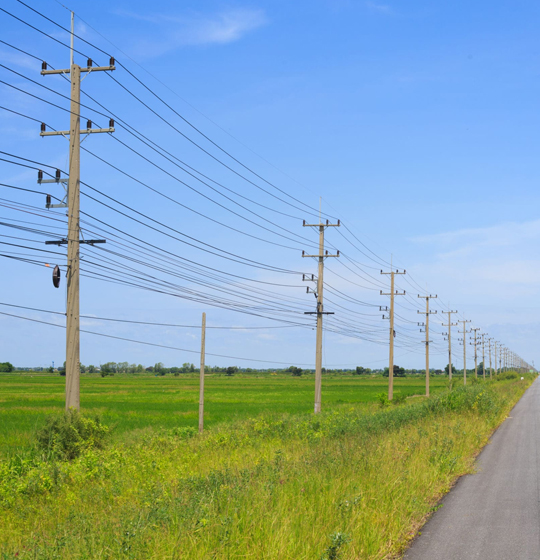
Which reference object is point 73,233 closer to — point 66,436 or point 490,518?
point 66,436

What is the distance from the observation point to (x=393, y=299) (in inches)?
2222

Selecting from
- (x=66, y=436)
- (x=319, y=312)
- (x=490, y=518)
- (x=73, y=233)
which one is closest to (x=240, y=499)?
(x=490, y=518)

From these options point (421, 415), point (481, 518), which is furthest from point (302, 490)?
point (421, 415)

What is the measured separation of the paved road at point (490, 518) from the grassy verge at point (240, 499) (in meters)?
0.36

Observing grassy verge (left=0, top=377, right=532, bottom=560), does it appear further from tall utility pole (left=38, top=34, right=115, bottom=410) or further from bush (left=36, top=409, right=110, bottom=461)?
tall utility pole (left=38, top=34, right=115, bottom=410)

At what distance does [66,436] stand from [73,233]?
21.6 feet

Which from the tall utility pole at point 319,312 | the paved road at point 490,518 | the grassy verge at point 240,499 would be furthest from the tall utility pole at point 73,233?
the tall utility pole at point 319,312

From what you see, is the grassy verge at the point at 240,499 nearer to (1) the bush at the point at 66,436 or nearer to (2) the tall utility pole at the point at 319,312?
(1) the bush at the point at 66,436

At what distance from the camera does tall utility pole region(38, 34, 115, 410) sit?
1909cm

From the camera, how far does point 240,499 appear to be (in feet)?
30.2

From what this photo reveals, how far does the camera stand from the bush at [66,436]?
59.6 ft

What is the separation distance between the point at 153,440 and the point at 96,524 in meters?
15.1

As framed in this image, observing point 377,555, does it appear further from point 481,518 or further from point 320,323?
point 320,323

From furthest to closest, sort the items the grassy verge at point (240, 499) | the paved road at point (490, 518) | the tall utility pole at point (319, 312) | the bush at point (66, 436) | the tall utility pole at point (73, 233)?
the tall utility pole at point (319, 312)
the tall utility pole at point (73, 233)
the bush at point (66, 436)
the paved road at point (490, 518)
the grassy verge at point (240, 499)
